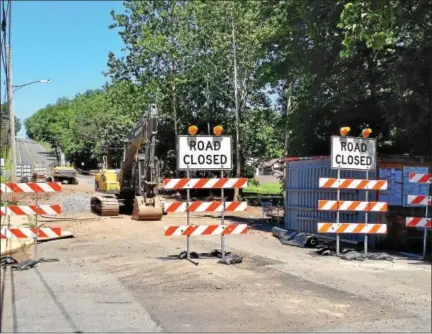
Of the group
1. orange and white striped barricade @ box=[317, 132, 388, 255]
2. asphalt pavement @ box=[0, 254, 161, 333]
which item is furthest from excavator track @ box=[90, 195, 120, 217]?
asphalt pavement @ box=[0, 254, 161, 333]

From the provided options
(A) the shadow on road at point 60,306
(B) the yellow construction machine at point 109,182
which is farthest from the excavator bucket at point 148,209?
(A) the shadow on road at point 60,306

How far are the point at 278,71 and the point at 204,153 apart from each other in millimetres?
10986

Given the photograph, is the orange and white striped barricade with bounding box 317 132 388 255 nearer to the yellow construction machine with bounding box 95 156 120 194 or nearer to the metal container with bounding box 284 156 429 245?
the metal container with bounding box 284 156 429 245

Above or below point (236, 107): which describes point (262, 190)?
below

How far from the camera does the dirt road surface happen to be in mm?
6227

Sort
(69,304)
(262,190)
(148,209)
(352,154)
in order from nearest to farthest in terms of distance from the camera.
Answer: (69,304)
(352,154)
(148,209)
(262,190)

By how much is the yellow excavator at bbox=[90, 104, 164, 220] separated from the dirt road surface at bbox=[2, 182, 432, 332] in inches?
303

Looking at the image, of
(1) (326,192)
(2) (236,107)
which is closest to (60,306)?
(1) (326,192)

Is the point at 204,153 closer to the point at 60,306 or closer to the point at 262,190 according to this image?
the point at 60,306

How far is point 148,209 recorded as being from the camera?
2066cm

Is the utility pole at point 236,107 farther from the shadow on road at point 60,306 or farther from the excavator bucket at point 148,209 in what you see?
the shadow on road at point 60,306

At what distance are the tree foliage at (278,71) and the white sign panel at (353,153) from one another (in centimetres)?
217

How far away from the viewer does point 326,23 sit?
651 inches

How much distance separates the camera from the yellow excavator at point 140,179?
19594 millimetres
